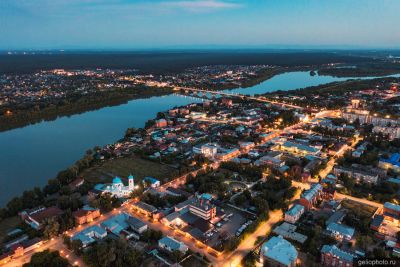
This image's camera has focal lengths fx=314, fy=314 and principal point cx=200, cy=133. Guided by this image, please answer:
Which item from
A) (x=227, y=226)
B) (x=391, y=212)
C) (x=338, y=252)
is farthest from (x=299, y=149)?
(x=338, y=252)

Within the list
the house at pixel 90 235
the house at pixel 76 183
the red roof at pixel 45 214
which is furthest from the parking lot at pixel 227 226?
the house at pixel 76 183

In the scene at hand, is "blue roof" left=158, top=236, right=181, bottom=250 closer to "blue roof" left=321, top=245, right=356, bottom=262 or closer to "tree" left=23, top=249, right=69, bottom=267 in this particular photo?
"tree" left=23, top=249, right=69, bottom=267

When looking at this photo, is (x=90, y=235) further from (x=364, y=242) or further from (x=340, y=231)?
(x=364, y=242)

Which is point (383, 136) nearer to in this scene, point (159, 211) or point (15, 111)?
point (159, 211)

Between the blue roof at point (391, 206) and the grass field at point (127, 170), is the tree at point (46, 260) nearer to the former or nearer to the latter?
the grass field at point (127, 170)

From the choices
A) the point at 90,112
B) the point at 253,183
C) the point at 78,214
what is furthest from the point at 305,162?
the point at 90,112

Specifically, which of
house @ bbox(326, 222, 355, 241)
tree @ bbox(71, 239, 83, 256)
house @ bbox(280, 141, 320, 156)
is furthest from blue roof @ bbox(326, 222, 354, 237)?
tree @ bbox(71, 239, 83, 256)
